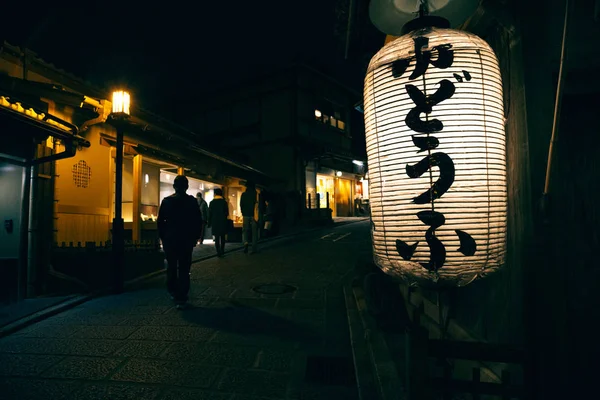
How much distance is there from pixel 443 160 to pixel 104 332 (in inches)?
239

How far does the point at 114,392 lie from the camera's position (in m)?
3.61

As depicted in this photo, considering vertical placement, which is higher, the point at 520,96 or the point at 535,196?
the point at 520,96

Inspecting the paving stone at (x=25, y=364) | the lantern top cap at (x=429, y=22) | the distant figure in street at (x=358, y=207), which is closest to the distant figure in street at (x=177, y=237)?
the paving stone at (x=25, y=364)

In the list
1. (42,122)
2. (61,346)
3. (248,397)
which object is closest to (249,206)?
(42,122)

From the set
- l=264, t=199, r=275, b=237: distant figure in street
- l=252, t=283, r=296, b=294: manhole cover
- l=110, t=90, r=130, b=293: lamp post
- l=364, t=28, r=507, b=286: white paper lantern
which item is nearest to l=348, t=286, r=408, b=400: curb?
l=364, t=28, r=507, b=286: white paper lantern

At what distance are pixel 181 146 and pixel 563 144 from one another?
14.8 meters

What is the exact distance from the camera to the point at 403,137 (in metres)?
2.76

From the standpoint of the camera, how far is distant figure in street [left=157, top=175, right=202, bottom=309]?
7.03 meters

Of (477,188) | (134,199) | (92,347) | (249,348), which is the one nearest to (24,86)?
(134,199)

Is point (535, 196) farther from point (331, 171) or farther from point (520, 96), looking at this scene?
point (331, 171)

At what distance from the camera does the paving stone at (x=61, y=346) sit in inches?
187

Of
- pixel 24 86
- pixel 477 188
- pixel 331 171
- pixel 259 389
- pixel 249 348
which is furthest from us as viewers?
pixel 331 171

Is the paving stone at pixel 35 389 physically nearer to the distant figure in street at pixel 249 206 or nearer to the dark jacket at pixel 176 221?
the dark jacket at pixel 176 221

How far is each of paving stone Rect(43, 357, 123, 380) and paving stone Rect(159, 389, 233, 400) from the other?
42.0 inches
